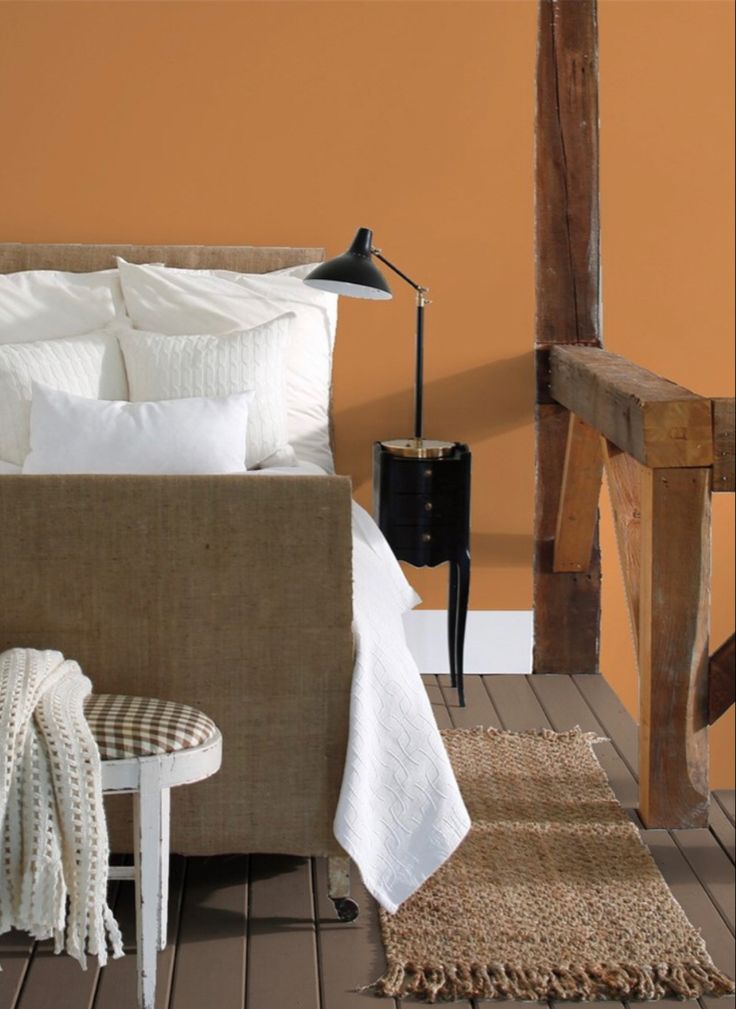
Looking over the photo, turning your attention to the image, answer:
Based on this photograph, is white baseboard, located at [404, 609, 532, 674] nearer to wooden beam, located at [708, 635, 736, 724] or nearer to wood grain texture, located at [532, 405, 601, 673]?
wood grain texture, located at [532, 405, 601, 673]

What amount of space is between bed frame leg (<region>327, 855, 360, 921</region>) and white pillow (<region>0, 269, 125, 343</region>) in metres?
1.82

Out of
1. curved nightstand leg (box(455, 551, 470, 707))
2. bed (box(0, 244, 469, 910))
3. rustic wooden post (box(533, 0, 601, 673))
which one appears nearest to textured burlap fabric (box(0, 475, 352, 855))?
bed (box(0, 244, 469, 910))

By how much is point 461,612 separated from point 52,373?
127 cm

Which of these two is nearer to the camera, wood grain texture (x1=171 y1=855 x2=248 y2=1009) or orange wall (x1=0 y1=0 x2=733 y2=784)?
wood grain texture (x1=171 y1=855 x2=248 y2=1009)

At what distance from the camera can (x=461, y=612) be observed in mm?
3668

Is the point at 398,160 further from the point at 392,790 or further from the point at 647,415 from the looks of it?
the point at 392,790

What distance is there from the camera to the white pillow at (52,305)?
3.58m

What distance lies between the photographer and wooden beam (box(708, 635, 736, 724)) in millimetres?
2834

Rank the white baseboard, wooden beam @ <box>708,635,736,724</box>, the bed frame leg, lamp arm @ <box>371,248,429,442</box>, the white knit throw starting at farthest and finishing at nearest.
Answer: the white baseboard < lamp arm @ <box>371,248,429,442</box> < wooden beam @ <box>708,635,736,724</box> < the bed frame leg < the white knit throw

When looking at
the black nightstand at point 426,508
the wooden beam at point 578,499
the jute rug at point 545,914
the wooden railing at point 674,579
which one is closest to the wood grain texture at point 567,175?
the wooden beam at point 578,499

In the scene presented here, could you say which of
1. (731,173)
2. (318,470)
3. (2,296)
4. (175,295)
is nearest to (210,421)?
(318,470)

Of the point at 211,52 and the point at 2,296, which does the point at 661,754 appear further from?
the point at 211,52

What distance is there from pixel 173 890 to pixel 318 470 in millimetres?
1225

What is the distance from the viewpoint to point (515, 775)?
3.11m
